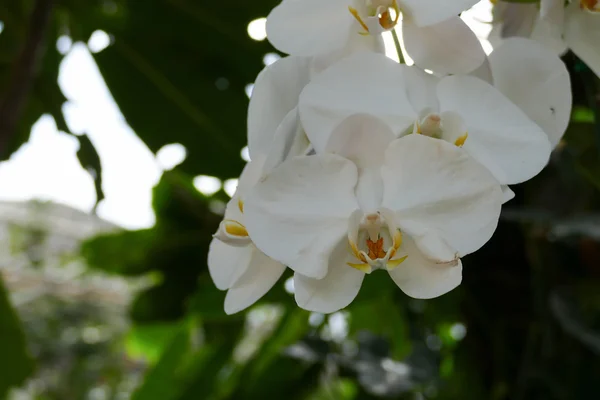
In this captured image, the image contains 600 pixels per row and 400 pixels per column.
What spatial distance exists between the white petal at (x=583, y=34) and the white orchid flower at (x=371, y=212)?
109mm

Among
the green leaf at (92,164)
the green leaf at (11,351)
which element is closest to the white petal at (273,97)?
the green leaf at (92,164)

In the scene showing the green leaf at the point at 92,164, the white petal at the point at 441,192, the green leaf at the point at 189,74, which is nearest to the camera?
the white petal at the point at 441,192

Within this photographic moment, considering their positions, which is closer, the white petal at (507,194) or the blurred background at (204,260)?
the white petal at (507,194)

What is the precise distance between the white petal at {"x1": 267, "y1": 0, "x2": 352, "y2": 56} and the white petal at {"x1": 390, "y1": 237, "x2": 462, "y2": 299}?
81mm

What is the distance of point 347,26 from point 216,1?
534 mm

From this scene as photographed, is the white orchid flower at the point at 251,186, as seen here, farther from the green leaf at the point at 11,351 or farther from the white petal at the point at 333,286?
the green leaf at the point at 11,351

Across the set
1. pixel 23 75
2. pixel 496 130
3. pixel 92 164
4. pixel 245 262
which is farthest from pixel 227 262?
pixel 23 75

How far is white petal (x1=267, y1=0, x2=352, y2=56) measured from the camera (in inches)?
8.7

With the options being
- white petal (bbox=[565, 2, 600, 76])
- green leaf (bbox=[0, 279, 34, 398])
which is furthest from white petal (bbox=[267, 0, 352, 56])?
green leaf (bbox=[0, 279, 34, 398])

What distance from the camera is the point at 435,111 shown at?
22 centimetres

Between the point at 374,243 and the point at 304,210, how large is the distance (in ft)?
0.09

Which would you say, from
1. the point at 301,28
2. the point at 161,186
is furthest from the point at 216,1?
the point at 301,28

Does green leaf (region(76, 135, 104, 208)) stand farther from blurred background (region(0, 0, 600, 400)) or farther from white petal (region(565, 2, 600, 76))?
white petal (region(565, 2, 600, 76))

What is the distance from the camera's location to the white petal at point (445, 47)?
0.22m
